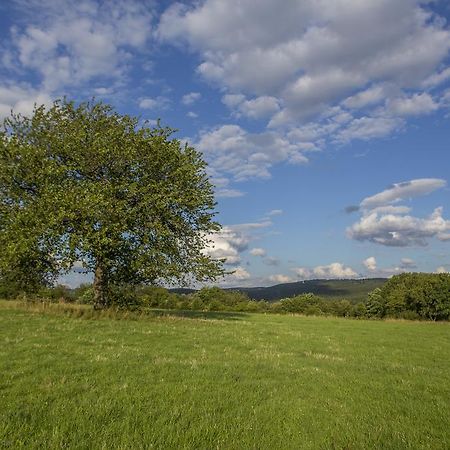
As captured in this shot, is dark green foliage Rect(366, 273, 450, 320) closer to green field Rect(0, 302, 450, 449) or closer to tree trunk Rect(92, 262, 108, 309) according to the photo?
tree trunk Rect(92, 262, 108, 309)

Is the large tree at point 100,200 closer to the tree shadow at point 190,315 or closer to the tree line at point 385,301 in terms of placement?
the tree shadow at point 190,315

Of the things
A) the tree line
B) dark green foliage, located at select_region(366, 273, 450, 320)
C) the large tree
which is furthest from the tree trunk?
dark green foliage, located at select_region(366, 273, 450, 320)

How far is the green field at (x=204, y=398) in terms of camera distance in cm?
761

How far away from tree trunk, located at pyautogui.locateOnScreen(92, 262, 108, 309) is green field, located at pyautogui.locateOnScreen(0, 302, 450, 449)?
45.4 ft

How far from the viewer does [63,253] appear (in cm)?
2742

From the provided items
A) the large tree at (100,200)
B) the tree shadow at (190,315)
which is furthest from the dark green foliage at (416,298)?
the large tree at (100,200)

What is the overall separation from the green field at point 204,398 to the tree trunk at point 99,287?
1385 centimetres

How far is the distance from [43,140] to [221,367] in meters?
24.6

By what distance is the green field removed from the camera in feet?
25.0

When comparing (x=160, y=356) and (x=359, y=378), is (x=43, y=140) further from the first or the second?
(x=359, y=378)

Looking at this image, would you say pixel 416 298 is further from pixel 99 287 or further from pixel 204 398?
pixel 204 398

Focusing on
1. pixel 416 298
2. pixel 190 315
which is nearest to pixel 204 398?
pixel 190 315

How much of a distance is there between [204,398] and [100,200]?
65.0 feet

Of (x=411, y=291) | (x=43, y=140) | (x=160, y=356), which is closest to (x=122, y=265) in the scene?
(x=43, y=140)
